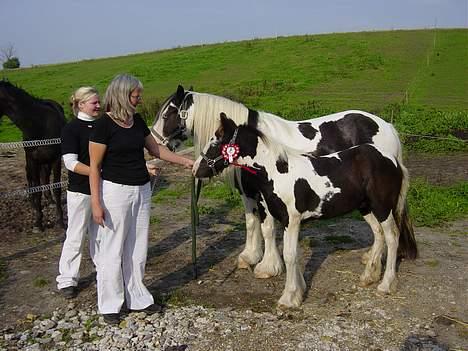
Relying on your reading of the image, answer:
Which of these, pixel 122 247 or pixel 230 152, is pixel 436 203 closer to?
pixel 230 152

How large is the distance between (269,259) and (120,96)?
2433 mm

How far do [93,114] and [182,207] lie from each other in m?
3.70

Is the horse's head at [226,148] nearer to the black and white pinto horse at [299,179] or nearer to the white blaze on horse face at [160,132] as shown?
the black and white pinto horse at [299,179]

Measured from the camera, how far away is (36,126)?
255 inches

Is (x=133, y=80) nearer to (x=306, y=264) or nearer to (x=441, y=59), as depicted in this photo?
(x=306, y=264)

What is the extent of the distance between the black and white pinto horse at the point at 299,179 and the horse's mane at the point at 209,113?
698mm

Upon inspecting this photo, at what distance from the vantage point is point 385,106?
18031 mm

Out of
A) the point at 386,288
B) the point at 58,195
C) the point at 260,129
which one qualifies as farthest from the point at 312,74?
the point at 386,288

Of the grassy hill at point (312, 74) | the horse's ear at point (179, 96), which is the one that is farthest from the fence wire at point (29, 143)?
the grassy hill at point (312, 74)

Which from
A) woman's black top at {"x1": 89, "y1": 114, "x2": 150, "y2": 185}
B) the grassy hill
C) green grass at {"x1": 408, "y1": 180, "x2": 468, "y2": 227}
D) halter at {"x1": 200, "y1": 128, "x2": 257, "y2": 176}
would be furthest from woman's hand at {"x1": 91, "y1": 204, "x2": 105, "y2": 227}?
the grassy hill

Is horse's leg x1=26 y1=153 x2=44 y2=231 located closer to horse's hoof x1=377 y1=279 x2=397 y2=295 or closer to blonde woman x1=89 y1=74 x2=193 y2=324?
blonde woman x1=89 y1=74 x2=193 y2=324

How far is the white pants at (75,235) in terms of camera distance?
4410mm

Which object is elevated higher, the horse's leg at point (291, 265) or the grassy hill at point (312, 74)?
the grassy hill at point (312, 74)

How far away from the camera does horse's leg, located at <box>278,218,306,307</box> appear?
4.30m
